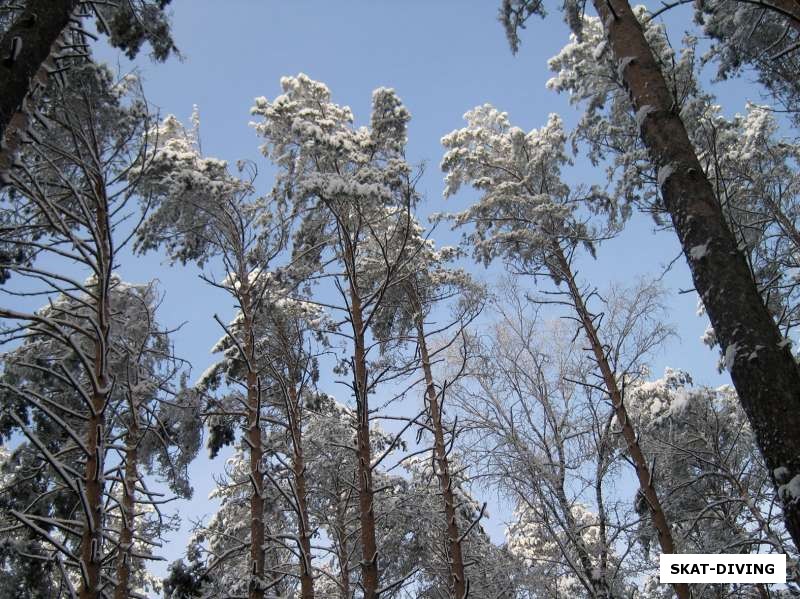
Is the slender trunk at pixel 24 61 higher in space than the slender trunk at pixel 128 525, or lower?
higher

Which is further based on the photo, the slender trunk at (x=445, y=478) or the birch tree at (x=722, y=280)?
the slender trunk at (x=445, y=478)

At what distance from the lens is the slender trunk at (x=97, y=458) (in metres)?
3.31

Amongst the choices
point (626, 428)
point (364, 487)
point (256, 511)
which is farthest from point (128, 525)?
point (626, 428)

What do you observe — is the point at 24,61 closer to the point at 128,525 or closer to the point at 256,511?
the point at 256,511

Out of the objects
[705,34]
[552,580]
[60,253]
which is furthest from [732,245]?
[705,34]

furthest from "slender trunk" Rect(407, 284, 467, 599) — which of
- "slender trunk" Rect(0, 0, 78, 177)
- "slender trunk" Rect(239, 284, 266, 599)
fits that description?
"slender trunk" Rect(0, 0, 78, 177)

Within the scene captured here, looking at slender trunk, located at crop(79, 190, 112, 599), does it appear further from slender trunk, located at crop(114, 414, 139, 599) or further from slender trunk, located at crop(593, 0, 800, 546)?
slender trunk, located at crop(593, 0, 800, 546)

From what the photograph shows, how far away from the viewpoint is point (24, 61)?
388 centimetres

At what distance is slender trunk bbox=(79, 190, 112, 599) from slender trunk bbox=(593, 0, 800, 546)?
380 cm

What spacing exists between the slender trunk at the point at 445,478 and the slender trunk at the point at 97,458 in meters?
2.34

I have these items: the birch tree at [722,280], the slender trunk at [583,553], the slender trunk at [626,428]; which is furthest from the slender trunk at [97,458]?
the slender trunk at [583,553]

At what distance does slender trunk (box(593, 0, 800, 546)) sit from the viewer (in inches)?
122

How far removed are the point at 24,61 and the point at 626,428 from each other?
8644 mm

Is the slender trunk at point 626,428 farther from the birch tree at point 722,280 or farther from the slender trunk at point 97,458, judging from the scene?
the slender trunk at point 97,458
